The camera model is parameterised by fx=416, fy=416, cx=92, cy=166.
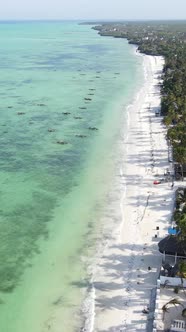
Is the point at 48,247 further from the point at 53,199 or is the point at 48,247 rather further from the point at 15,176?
the point at 15,176

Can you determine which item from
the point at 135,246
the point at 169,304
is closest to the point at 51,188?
the point at 135,246

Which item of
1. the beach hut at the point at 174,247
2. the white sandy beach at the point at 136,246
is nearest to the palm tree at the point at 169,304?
the white sandy beach at the point at 136,246

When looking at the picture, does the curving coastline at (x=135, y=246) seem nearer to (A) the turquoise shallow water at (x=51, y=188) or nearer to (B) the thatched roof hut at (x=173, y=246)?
(B) the thatched roof hut at (x=173, y=246)

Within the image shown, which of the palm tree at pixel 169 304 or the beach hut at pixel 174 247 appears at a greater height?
the beach hut at pixel 174 247

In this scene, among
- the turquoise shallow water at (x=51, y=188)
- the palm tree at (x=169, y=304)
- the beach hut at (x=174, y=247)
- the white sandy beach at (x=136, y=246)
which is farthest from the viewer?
the beach hut at (x=174, y=247)

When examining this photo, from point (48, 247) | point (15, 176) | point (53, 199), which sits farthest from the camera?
point (15, 176)

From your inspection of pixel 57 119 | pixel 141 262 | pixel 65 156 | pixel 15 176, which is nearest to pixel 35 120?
pixel 57 119
